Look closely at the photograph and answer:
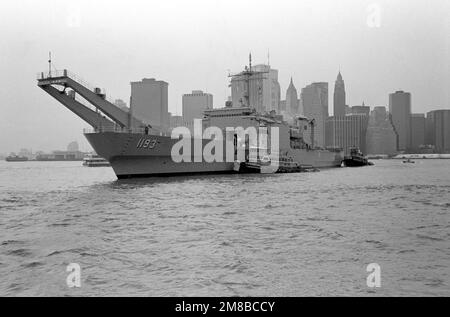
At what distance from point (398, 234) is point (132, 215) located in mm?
8027

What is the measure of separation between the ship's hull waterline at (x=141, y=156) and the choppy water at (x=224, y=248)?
1069 centimetres

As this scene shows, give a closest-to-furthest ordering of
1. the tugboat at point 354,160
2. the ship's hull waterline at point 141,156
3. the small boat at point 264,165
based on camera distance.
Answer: the ship's hull waterline at point 141,156, the small boat at point 264,165, the tugboat at point 354,160

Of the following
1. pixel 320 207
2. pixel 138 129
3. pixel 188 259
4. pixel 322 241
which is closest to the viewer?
pixel 188 259

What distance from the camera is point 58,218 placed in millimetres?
12367

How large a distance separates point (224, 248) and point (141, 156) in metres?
20.1

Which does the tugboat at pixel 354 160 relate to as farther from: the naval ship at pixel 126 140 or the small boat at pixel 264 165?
the naval ship at pixel 126 140

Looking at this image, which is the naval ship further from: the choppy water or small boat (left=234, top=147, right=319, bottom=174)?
the choppy water

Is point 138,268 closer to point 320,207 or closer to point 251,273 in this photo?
point 251,273

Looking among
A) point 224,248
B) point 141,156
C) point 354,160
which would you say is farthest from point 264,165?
point 354,160

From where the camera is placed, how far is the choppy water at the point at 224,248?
594 cm

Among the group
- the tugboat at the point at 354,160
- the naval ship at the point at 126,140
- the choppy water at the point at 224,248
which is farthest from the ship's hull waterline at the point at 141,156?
the tugboat at the point at 354,160

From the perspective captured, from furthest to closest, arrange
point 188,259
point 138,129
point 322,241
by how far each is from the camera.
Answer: point 138,129, point 322,241, point 188,259

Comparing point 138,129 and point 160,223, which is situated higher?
point 138,129
